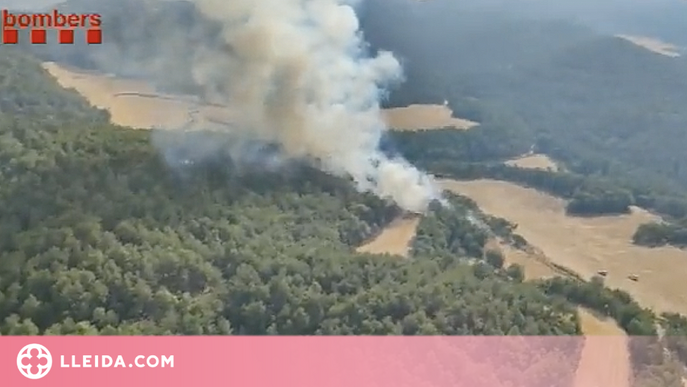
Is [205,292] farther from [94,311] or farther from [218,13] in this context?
[218,13]

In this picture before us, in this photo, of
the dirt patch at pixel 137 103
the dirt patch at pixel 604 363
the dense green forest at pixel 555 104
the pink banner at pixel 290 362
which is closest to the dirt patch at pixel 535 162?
the dense green forest at pixel 555 104

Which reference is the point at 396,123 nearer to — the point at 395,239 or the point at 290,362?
the point at 395,239

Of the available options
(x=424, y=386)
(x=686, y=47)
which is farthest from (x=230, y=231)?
(x=686, y=47)

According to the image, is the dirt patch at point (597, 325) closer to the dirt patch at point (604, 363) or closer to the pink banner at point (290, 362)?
the dirt patch at point (604, 363)

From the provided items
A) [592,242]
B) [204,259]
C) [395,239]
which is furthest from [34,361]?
[592,242]

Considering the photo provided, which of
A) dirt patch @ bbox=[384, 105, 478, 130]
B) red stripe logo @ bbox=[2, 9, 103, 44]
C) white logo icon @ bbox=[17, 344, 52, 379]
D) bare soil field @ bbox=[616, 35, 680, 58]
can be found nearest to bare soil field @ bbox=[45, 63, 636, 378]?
dirt patch @ bbox=[384, 105, 478, 130]

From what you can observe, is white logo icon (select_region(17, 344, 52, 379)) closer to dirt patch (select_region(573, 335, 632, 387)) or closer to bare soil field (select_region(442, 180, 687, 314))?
dirt patch (select_region(573, 335, 632, 387))

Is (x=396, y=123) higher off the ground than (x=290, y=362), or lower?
higher
